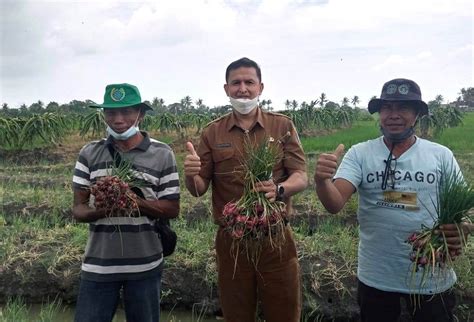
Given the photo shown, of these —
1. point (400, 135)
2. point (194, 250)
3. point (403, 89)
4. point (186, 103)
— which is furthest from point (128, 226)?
point (186, 103)

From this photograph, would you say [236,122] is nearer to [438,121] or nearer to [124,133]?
[124,133]

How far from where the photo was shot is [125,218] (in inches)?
106

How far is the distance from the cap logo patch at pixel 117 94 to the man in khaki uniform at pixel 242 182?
58cm

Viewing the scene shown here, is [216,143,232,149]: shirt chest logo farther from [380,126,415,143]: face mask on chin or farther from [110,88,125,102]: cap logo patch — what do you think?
[380,126,415,143]: face mask on chin

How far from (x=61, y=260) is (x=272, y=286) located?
2.51 metres

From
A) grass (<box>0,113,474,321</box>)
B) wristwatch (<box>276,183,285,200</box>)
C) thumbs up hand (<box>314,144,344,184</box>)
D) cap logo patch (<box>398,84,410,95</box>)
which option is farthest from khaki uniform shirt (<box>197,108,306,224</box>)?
grass (<box>0,113,474,321</box>)

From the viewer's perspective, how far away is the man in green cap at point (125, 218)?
2.67 m

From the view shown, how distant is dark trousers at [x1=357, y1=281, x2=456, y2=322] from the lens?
256cm

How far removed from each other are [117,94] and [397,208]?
1.68 m

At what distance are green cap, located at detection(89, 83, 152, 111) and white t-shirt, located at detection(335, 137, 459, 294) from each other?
1.24 m

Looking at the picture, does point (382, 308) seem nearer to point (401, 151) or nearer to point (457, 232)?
point (457, 232)

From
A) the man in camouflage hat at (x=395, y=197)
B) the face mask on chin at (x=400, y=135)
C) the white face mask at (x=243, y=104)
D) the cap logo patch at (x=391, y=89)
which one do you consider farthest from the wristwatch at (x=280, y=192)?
the cap logo patch at (x=391, y=89)

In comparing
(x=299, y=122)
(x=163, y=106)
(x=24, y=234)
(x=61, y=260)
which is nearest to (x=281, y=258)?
(x=61, y=260)

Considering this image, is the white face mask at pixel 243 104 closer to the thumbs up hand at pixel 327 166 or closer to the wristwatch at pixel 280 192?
the wristwatch at pixel 280 192
